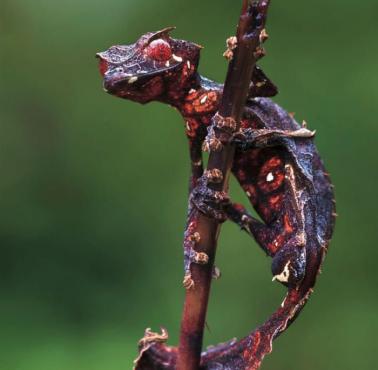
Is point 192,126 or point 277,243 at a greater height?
point 192,126

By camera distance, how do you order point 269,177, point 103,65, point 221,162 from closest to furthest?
point 221,162 < point 103,65 < point 269,177

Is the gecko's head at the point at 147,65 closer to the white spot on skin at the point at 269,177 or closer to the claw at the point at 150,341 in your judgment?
the white spot on skin at the point at 269,177

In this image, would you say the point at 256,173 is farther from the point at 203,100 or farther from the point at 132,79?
the point at 132,79

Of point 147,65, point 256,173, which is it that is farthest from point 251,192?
point 147,65

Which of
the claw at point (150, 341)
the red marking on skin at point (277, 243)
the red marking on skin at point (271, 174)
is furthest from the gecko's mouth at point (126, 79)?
the claw at point (150, 341)

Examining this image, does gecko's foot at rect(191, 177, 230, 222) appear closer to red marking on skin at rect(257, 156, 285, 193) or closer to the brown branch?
the brown branch

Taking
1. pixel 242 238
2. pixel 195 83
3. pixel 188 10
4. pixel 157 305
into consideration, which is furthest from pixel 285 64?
pixel 195 83
